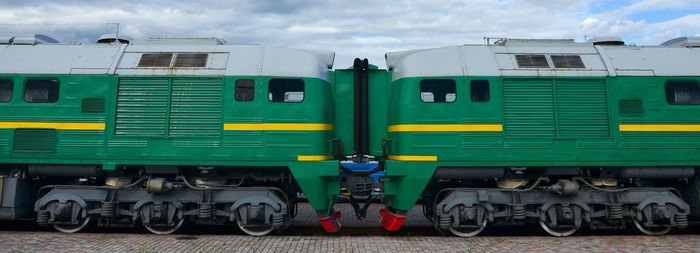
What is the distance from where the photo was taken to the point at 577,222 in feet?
23.7

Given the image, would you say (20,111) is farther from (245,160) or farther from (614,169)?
(614,169)

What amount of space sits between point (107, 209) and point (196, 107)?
8.58 ft

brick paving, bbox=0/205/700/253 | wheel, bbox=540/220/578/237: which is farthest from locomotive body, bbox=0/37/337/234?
wheel, bbox=540/220/578/237

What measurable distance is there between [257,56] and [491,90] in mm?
4715

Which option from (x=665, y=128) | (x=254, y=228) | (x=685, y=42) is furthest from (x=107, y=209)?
(x=685, y=42)

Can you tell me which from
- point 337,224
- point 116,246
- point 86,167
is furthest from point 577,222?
point 86,167

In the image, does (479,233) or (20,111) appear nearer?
(20,111)

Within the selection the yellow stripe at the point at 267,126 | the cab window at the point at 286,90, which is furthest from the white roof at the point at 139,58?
the yellow stripe at the point at 267,126

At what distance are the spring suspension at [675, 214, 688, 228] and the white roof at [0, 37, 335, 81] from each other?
739 centimetres

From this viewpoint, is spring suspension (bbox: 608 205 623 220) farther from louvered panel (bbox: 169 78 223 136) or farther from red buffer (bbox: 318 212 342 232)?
louvered panel (bbox: 169 78 223 136)

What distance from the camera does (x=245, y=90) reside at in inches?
289

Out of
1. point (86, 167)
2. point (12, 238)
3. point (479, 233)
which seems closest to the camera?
point (12, 238)

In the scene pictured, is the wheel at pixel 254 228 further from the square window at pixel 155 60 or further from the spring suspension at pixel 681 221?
the spring suspension at pixel 681 221

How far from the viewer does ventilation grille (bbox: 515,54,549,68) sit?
24.8ft
